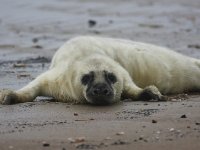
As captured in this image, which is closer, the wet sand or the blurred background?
the wet sand

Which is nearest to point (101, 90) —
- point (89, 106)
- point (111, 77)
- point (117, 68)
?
point (89, 106)

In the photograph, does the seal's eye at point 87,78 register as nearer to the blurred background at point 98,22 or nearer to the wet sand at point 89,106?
the wet sand at point 89,106

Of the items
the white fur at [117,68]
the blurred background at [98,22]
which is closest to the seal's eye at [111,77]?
the white fur at [117,68]

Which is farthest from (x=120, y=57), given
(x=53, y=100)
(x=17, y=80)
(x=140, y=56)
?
(x=17, y=80)

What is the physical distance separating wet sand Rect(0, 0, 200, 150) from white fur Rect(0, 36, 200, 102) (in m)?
0.23

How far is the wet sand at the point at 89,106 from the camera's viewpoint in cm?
498

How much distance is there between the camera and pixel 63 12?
61.1ft

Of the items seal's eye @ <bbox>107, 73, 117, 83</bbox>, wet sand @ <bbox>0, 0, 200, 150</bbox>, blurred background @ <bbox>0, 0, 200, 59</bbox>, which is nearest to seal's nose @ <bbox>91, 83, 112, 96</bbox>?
Result: wet sand @ <bbox>0, 0, 200, 150</bbox>

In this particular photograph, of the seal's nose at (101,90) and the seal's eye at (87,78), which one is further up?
the seal's eye at (87,78)

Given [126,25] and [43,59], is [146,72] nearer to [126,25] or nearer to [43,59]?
[43,59]

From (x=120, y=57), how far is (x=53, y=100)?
86 cm

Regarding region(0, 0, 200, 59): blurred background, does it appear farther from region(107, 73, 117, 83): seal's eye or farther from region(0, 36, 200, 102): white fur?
region(107, 73, 117, 83): seal's eye

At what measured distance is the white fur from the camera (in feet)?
23.6

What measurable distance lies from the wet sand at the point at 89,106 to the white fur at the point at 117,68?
227 mm
